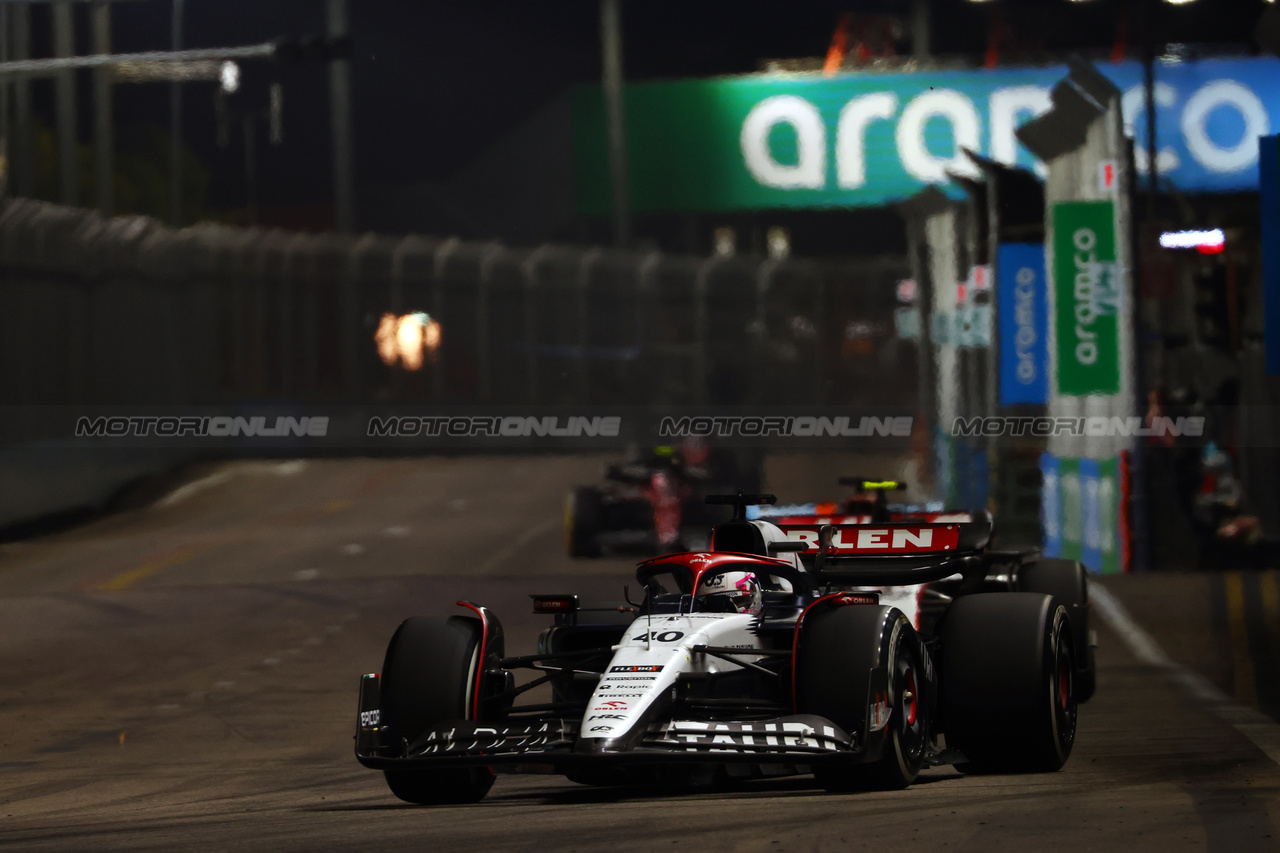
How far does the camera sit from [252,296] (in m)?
24.4

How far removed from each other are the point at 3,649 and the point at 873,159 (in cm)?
1249

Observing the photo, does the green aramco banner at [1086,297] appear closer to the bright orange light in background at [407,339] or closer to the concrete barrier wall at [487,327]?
the concrete barrier wall at [487,327]

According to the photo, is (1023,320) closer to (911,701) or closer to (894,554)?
(894,554)

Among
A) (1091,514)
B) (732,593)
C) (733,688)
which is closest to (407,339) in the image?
(1091,514)

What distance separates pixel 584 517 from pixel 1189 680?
835 cm

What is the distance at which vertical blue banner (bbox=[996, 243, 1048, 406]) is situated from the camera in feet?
64.6

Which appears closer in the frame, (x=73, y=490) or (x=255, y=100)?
(x=73, y=490)

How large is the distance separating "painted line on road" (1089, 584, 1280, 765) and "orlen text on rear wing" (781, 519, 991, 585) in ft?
5.56

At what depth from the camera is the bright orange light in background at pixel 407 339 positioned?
77.4ft

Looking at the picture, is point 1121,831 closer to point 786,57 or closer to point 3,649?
point 3,649

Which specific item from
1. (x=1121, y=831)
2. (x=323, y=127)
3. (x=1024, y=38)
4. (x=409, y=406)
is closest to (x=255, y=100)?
(x=323, y=127)

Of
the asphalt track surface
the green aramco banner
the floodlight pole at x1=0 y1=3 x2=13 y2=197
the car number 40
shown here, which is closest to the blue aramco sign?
the asphalt track surface

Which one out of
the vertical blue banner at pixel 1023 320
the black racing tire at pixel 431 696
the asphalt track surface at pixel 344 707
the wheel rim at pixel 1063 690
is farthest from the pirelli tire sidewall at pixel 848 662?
the vertical blue banner at pixel 1023 320

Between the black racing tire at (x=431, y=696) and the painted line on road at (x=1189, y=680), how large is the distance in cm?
358
